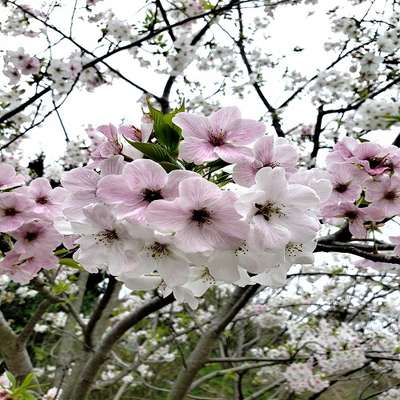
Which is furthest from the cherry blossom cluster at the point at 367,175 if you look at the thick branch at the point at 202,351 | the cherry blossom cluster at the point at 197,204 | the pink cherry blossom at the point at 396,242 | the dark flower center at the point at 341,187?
the thick branch at the point at 202,351

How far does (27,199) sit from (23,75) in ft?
8.89

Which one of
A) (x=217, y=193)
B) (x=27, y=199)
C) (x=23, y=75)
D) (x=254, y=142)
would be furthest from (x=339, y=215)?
(x=23, y=75)

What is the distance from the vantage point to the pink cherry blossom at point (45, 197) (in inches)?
41.6

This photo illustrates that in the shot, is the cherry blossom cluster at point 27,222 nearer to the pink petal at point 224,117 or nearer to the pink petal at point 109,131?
the pink petal at point 109,131

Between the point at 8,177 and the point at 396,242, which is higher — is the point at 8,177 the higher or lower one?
the lower one

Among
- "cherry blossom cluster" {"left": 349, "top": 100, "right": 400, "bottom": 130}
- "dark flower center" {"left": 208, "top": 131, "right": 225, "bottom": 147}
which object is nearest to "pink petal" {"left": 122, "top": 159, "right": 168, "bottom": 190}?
"dark flower center" {"left": 208, "top": 131, "right": 225, "bottom": 147}

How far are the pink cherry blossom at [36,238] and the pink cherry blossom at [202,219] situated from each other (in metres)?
0.57

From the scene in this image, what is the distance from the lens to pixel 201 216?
615 millimetres

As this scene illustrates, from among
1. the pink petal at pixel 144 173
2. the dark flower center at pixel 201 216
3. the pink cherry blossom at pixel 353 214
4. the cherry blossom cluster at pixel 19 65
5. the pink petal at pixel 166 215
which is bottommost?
the pink petal at pixel 166 215

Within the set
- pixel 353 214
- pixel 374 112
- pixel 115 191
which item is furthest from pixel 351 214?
pixel 374 112

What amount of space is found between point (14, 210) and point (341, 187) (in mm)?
749

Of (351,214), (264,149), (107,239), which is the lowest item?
(107,239)

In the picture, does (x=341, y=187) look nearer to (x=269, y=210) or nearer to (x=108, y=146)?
(x=269, y=210)

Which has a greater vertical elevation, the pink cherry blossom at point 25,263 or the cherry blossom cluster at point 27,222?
the cherry blossom cluster at point 27,222
